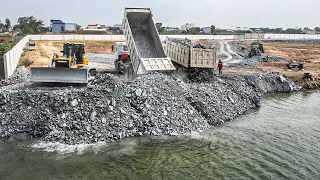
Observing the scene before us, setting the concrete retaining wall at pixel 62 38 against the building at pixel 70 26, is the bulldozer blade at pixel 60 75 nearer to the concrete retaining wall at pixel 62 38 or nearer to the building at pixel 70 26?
the concrete retaining wall at pixel 62 38

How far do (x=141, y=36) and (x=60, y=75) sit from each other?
819 cm

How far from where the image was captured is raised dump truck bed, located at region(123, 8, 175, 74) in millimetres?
20047

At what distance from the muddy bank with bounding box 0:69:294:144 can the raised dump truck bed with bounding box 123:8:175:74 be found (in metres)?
4.14

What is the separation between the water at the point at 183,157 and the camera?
33.5 feet

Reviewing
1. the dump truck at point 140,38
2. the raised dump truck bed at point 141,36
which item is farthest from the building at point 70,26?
the raised dump truck bed at point 141,36

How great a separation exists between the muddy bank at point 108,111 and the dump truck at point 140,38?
413cm

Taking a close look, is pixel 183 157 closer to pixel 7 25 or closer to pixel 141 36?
pixel 141 36

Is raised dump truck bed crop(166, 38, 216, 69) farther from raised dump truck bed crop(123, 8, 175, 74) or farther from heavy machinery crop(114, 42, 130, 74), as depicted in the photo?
heavy machinery crop(114, 42, 130, 74)

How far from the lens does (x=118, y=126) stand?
42.7 feet

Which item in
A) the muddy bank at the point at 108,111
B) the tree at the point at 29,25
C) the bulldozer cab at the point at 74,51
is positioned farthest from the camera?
the tree at the point at 29,25

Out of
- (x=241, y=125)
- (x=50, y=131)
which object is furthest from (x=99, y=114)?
(x=241, y=125)

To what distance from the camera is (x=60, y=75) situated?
15320 millimetres

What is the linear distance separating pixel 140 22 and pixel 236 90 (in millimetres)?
8520

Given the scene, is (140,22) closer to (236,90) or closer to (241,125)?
(236,90)
